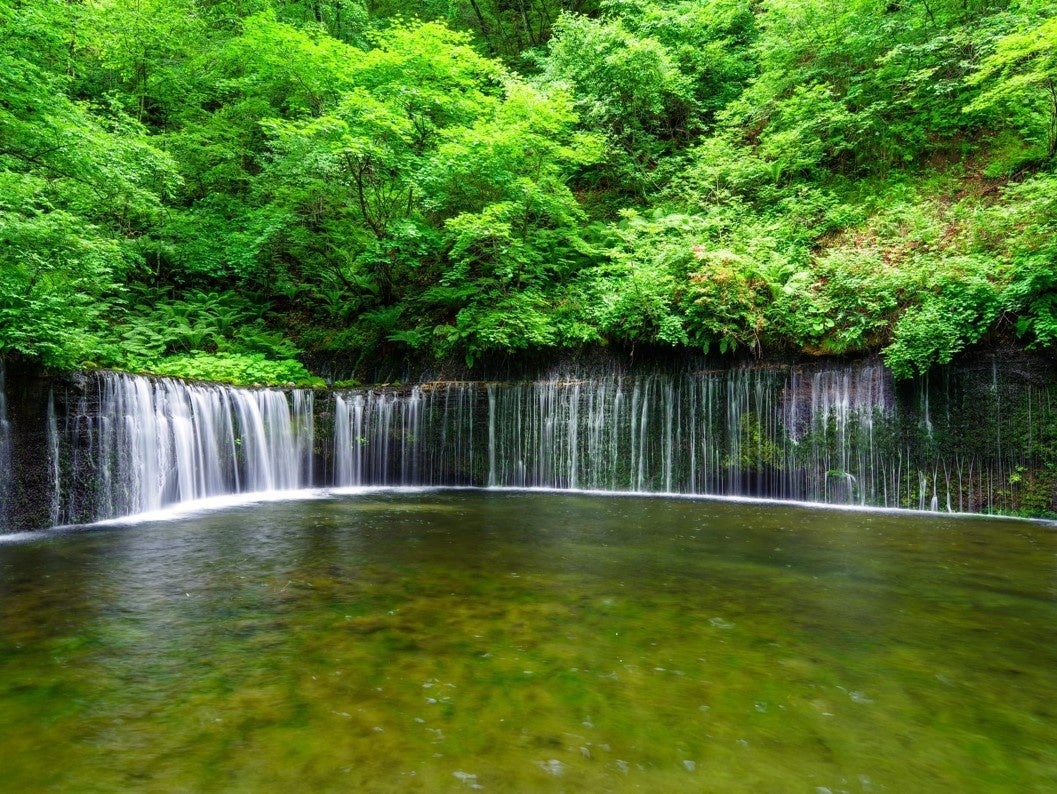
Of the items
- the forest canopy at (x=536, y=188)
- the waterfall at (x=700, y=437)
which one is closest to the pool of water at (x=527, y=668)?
the waterfall at (x=700, y=437)

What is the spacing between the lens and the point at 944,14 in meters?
14.2

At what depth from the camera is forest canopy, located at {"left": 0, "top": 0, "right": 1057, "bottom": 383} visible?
9289 millimetres

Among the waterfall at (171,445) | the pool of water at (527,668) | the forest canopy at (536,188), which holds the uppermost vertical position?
the forest canopy at (536,188)

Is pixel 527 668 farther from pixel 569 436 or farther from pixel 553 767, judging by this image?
pixel 569 436

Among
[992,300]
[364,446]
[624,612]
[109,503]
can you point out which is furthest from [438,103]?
[624,612]

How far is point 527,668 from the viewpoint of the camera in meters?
3.40

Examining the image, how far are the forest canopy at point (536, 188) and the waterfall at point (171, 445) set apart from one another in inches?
46.4

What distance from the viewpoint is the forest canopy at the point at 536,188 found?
9.29 meters

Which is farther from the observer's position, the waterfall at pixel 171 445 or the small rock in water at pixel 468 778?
the waterfall at pixel 171 445

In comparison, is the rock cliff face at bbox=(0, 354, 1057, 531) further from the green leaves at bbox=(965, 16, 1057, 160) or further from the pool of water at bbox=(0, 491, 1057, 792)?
the green leaves at bbox=(965, 16, 1057, 160)

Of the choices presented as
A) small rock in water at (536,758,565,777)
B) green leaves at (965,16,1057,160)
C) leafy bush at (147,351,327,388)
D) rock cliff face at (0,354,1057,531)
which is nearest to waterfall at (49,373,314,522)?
rock cliff face at (0,354,1057,531)

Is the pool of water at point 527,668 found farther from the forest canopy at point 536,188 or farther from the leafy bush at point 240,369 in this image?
the leafy bush at point 240,369

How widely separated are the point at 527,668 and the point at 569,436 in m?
9.63

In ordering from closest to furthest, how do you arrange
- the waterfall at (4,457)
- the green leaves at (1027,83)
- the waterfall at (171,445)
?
1. the waterfall at (4,457)
2. the waterfall at (171,445)
3. the green leaves at (1027,83)
